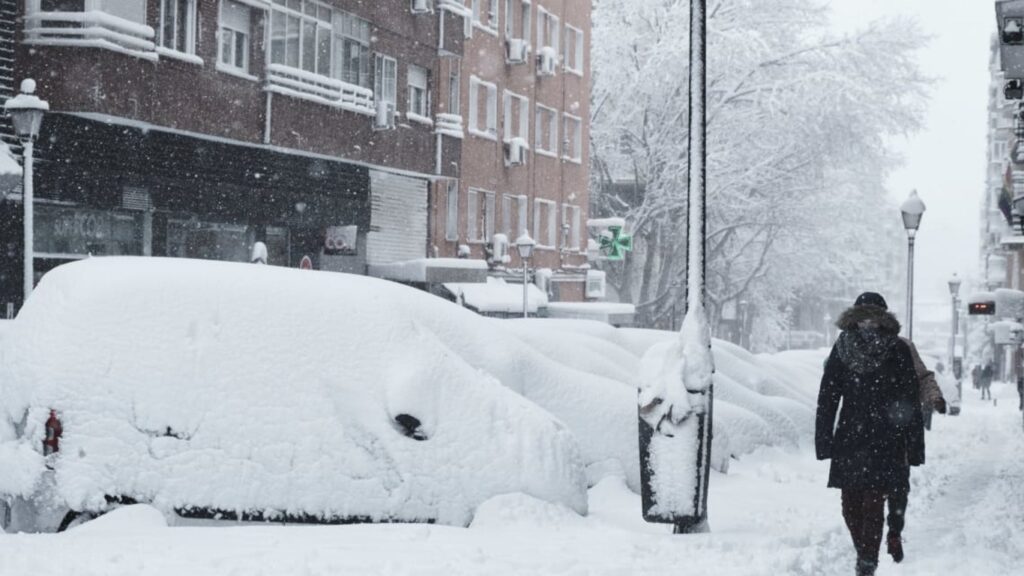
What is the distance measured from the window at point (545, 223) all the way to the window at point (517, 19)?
4.89 m

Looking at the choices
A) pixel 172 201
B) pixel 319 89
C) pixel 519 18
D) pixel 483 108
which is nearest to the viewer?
pixel 172 201

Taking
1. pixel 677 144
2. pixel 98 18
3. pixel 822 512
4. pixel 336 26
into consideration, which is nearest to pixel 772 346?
pixel 677 144

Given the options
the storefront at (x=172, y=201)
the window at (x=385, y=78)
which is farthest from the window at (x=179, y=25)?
the window at (x=385, y=78)

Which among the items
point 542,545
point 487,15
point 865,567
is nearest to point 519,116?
point 487,15

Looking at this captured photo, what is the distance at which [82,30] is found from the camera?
71.7 feet

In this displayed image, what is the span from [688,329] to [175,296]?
3.33 metres

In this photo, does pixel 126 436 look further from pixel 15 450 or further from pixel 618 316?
pixel 618 316

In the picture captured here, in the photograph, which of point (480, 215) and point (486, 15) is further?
point (486, 15)

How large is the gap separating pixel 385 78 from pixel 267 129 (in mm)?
6674

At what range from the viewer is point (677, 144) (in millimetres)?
47531

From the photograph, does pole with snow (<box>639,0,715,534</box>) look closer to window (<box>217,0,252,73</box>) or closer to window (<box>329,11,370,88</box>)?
window (<box>217,0,252,73</box>)

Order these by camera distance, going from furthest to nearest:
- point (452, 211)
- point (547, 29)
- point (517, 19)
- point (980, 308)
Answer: point (547, 29)
point (517, 19)
point (452, 211)
point (980, 308)

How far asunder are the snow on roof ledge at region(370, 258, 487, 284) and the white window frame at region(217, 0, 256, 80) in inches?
290

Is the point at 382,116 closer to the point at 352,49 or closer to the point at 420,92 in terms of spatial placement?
the point at 352,49
